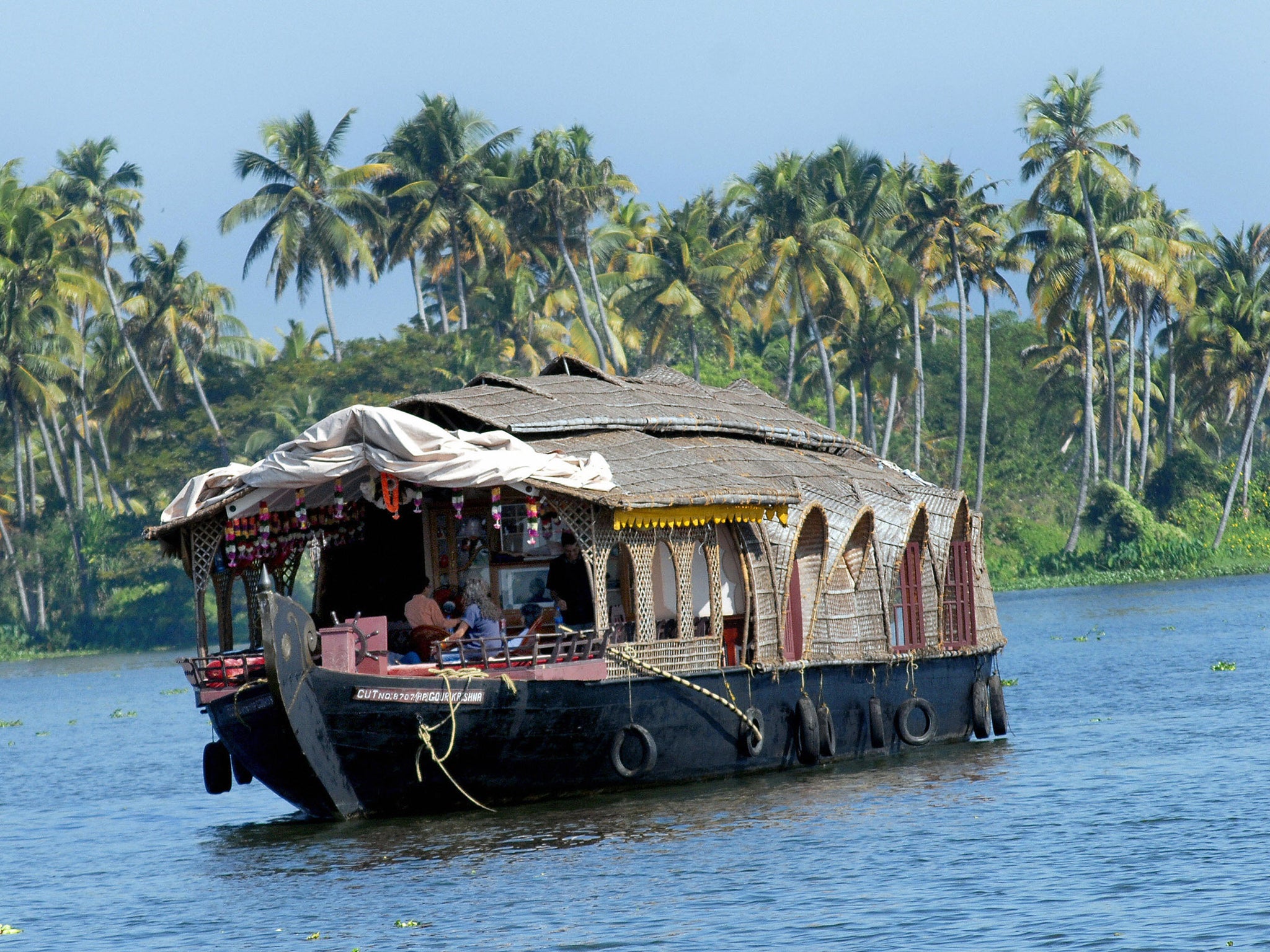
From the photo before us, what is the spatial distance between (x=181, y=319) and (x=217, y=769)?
39.9m

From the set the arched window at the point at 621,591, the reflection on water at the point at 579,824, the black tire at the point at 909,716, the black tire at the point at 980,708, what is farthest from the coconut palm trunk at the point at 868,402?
the reflection on water at the point at 579,824

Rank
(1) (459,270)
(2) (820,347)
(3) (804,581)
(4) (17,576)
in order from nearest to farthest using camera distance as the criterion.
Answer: (3) (804,581)
(2) (820,347)
(1) (459,270)
(4) (17,576)

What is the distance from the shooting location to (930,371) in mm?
66875

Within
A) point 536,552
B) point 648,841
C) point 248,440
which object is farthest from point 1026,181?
point 648,841

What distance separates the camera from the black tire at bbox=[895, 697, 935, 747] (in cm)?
1823

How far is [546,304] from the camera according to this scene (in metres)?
56.3

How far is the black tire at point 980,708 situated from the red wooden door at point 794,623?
3328mm

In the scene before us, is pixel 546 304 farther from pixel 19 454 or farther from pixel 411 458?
pixel 411 458

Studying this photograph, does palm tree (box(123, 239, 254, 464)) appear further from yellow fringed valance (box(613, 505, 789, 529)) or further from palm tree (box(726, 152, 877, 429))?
yellow fringed valance (box(613, 505, 789, 529))

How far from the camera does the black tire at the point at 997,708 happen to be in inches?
778

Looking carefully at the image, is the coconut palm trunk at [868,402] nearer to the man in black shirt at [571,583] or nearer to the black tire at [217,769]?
the man in black shirt at [571,583]

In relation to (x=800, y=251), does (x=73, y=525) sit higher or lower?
lower

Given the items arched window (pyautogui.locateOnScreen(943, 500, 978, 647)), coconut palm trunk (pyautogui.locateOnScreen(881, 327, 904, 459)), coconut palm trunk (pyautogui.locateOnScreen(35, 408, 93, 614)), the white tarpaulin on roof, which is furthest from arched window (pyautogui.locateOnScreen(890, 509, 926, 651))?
coconut palm trunk (pyautogui.locateOnScreen(35, 408, 93, 614))

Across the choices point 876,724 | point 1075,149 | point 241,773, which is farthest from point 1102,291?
point 241,773
